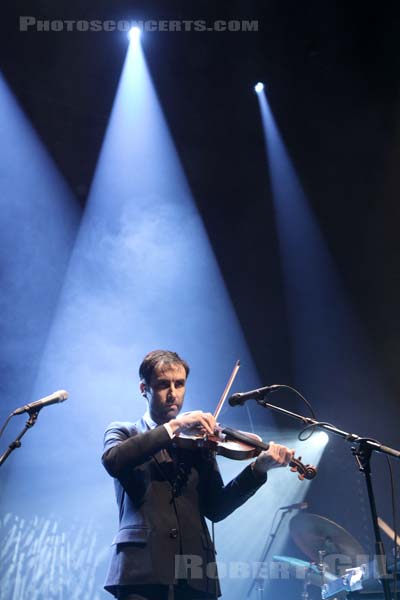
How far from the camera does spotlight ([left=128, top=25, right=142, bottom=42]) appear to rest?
273 inches

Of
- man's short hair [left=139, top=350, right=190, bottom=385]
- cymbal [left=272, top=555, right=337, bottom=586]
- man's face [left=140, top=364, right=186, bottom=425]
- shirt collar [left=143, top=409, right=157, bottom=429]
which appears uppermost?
man's short hair [left=139, top=350, right=190, bottom=385]

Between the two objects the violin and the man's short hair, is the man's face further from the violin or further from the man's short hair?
the violin

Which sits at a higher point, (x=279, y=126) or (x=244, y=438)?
(x=279, y=126)

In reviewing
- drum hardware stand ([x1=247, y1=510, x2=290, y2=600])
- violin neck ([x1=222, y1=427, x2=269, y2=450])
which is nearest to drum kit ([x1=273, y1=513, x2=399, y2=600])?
drum hardware stand ([x1=247, y1=510, x2=290, y2=600])

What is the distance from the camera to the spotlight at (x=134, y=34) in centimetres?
693

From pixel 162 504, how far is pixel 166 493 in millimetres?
54

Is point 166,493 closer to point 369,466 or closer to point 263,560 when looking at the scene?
point 369,466

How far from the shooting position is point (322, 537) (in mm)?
4762

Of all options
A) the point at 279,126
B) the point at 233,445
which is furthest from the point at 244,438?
the point at 279,126

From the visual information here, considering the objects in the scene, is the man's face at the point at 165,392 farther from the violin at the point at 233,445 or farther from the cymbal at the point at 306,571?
the cymbal at the point at 306,571

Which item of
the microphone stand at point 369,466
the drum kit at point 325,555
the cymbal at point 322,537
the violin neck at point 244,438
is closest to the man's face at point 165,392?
the violin neck at point 244,438

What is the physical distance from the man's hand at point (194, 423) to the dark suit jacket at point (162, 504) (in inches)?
2.3

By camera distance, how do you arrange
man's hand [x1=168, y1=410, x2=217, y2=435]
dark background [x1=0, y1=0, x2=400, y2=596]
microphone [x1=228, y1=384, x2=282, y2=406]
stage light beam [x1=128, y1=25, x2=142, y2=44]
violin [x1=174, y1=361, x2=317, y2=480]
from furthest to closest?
1. stage light beam [x1=128, y1=25, x2=142, y2=44]
2. dark background [x1=0, y1=0, x2=400, y2=596]
3. microphone [x1=228, y1=384, x2=282, y2=406]
4. violin [x1=174, y1=361, x2=317, y2=480]
5. man's hand [x1=168, y1=410, x2=217, y2=435]

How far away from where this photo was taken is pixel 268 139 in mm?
7695
